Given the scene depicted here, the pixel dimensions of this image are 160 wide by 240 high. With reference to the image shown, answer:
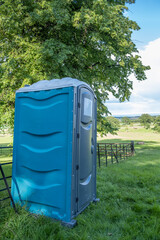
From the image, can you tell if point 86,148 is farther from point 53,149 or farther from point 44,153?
point 44,153

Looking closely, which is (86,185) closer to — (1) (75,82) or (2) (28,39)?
(1) (75,82)

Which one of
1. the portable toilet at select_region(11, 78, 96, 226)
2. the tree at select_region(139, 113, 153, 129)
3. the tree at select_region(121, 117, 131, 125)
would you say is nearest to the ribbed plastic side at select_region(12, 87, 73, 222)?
the portable toilet at select_region(11, 78, 96, 226)

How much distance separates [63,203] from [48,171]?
531mm

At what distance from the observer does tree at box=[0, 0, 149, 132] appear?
7191 millimetres

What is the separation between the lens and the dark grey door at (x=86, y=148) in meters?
3.01

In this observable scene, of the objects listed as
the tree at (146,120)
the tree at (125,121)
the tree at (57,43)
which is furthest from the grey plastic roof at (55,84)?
the tree at (125,121)

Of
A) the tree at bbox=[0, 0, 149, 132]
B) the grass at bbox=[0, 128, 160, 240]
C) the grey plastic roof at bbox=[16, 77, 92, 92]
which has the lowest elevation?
the grass at bbox=[0, 128, 160, 240]

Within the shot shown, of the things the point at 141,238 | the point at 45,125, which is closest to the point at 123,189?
the point at 141,238

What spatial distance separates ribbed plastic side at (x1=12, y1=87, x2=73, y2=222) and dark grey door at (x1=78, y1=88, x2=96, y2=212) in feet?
0.96

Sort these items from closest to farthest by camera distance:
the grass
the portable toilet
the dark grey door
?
the grass, the portable toilet, the dark grey door

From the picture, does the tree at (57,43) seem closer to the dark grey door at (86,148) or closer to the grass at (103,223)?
the dark grey door at (86,148)

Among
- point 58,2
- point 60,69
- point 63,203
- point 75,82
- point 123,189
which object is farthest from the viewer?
point 60,69

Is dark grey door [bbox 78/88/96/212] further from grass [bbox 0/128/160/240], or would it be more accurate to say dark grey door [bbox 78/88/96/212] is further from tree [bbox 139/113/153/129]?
tree [bbox 139/113/153/129]

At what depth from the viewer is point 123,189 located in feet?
15.0
